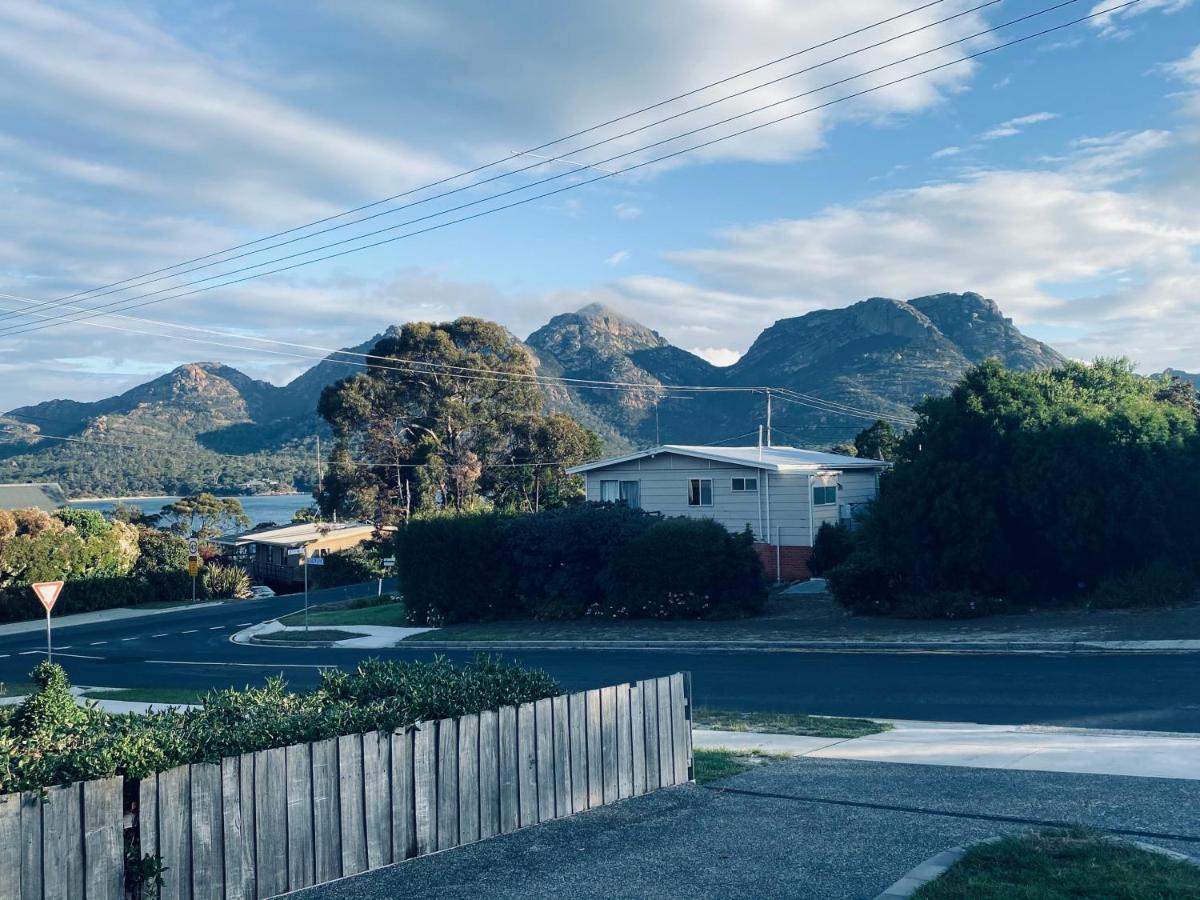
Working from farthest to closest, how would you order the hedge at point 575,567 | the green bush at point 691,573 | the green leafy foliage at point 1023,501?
1. the hedge at point 575,567
2. the green bush at point 691,573
3. the green leafy foliage at point 1023,501

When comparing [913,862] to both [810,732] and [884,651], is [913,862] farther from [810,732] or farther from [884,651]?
[884,651]

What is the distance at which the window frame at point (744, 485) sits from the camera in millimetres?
36438

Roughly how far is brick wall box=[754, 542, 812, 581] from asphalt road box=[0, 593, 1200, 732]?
1275 centimetres

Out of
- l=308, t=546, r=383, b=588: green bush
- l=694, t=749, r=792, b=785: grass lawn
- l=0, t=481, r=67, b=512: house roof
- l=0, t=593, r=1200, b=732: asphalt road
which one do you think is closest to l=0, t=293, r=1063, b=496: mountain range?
l=0, t=481, r=67, b=512: house roof

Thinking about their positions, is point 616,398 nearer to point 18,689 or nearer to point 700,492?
point 700,492

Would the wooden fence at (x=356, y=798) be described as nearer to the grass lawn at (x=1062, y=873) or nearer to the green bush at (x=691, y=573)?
the grass lawn at (x=1062, y=873)

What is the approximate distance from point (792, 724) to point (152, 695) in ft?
41.2

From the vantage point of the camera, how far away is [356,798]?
7.84 meters

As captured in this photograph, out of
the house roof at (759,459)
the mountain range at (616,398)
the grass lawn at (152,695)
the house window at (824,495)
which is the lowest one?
the grass lawn at (152,695)

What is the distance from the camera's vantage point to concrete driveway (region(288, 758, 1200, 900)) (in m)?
7.36

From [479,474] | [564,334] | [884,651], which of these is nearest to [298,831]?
[884,651]

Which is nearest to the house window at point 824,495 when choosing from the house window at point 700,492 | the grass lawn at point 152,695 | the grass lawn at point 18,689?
the house window at point 700,492

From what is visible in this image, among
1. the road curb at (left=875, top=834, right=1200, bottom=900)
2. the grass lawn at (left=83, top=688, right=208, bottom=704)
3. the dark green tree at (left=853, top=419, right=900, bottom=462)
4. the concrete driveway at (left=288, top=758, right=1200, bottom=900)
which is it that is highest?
the dark green tree at (left=853, top=419, right=900, bottom=462)

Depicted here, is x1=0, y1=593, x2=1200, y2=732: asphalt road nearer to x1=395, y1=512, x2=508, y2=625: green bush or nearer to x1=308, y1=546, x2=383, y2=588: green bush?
x1=395, y1=512, x2=508, y2=625: green bush
